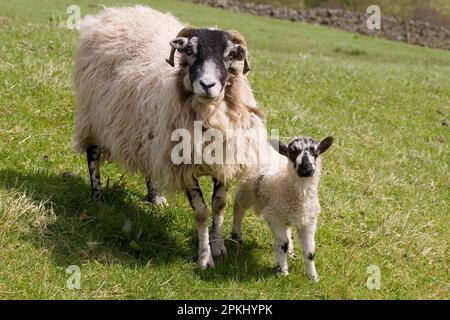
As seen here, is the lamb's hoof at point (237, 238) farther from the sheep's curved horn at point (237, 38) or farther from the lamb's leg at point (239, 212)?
the sheep's curved horn at point (237, 38)

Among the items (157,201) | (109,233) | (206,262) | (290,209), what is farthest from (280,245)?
(157,201)

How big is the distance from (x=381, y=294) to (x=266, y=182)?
152cm

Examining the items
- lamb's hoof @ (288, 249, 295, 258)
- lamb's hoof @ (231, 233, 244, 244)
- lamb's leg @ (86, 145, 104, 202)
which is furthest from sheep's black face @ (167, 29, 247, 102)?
lamb's leg @ (86, 145, 104, 202)

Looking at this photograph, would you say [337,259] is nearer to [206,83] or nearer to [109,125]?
[206,83]

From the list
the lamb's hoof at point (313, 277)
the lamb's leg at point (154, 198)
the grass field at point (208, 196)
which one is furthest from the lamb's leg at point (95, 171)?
the lamb's hoof at point (313, 277)

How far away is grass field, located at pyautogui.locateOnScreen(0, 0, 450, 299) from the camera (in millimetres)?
6102

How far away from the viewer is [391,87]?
14742 mm

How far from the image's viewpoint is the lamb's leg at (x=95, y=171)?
25.0 ft

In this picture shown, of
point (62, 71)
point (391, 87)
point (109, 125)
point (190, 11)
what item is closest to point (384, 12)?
point (190, 11)

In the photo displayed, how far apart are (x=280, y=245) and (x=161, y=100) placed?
5.94 ft

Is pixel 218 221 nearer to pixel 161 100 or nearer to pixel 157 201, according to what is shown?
pixel 157 201

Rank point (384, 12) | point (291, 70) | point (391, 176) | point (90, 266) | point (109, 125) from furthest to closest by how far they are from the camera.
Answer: point (384, 12), point (291, 70), point (391, 176), point (109, 125), point (90, 266)

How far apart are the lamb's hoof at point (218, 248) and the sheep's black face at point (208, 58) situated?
161 centimetres

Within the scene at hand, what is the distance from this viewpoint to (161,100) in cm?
657
